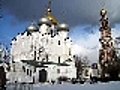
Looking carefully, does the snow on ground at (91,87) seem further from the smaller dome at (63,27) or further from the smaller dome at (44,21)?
the smaller dome at (63,27)

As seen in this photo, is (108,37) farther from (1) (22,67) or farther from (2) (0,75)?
(2) (0,75)

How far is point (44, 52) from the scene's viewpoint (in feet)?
219

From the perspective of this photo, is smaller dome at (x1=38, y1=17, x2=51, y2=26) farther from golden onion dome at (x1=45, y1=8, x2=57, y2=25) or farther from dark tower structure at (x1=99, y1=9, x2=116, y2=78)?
dark tower structure at (x1=99, y1=9, x2=116, y2=78)

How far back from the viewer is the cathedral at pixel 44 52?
187ft

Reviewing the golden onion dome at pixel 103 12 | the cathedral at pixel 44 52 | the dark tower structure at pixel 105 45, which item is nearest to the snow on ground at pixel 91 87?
the cathedral at pixel 44 52

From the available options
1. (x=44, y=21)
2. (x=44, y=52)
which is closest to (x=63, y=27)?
(x=44, y=21)

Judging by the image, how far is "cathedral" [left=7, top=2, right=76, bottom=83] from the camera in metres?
57.0

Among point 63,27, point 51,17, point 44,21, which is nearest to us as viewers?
point 44,21

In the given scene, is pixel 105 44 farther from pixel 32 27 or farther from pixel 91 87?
pixel 91 87

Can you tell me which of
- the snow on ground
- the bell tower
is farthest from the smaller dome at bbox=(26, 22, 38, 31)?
the snow on ground

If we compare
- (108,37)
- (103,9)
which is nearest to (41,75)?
(108,37)

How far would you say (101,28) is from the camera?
6794cm

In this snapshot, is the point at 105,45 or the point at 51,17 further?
the point at 51,17

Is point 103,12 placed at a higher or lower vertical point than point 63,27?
higher
